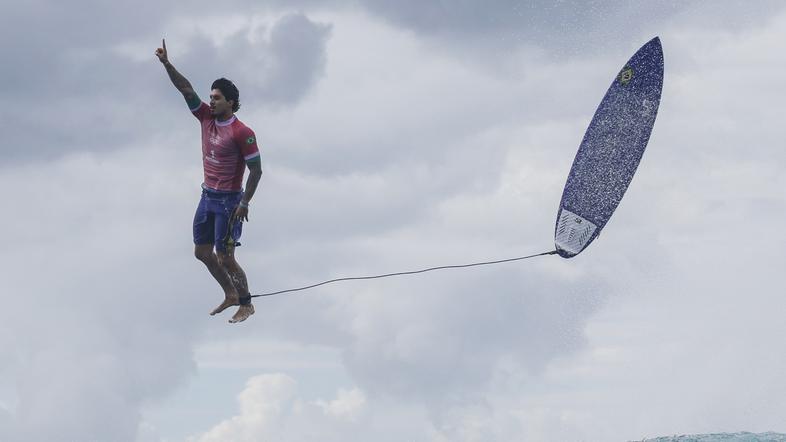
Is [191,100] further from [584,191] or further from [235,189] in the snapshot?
[584,191]

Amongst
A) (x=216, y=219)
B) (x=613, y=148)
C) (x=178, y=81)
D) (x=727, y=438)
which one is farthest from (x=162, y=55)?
(x=727, y=438)

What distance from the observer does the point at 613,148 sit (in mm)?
19594

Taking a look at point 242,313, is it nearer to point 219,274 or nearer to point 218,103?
point 219,274

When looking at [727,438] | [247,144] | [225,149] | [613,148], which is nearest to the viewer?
[247,144]

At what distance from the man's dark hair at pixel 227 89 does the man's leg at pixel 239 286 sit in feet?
10.0

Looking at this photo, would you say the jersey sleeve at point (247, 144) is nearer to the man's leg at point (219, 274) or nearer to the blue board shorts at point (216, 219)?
the blue board shorts at point (216, 219)

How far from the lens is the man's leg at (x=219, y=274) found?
1842 cm

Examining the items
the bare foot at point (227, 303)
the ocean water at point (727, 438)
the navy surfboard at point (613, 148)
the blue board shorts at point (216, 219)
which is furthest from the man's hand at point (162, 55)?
the ocean water at point (727, 438)

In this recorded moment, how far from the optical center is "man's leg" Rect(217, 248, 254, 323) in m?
18.5

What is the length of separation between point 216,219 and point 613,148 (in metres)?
8.48

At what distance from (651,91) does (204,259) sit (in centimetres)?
996

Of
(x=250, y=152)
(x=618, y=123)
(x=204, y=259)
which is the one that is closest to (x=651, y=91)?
(x=618, y=123)

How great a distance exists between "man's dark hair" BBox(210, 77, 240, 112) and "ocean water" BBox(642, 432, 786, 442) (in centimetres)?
1492

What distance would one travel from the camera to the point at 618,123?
19547 mm
